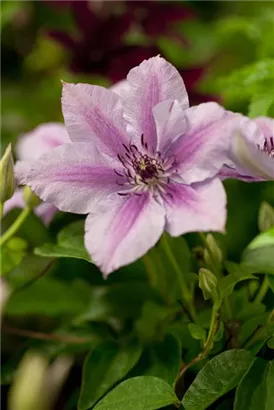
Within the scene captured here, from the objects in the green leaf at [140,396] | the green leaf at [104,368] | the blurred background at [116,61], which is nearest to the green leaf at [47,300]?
the blurred background at [116,61]

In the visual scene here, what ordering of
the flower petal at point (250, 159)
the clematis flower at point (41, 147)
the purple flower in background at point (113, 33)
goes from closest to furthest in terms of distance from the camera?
the flower petal at point (250, 159)
the clematis flower at point (41, 147)
the purple flower in background at point (113, 33)

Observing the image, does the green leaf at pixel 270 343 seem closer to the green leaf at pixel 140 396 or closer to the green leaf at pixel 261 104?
the green leaf at pixel 140 396

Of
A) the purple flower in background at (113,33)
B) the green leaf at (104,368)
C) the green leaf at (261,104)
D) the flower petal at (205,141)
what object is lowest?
the green leaf at (104,368)

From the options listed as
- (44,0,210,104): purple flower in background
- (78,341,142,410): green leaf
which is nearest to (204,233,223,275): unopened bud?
(78,341,142,410): green leaf

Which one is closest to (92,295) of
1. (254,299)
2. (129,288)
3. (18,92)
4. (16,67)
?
(129,288)

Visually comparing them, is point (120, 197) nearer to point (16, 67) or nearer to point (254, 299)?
point (254, 299)

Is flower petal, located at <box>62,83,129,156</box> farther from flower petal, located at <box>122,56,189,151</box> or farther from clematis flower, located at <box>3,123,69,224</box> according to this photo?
clematis flower, located at <box>3,123,69,224</box>

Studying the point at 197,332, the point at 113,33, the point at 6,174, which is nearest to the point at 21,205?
the point at 6,174
